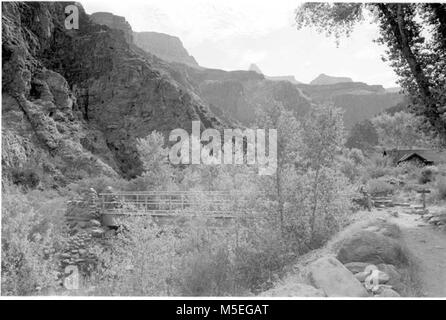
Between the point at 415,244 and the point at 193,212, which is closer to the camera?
the point at 415,244

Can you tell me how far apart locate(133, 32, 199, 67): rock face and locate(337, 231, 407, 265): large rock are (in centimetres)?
10149

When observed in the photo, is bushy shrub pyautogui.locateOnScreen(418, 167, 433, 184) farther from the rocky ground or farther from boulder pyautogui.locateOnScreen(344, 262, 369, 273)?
boulder pyautogui.locateOnScreen(344, 262, 369, 273)

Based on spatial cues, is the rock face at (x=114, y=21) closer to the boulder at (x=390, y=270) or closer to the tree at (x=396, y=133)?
the tree at (x=396, y=133)

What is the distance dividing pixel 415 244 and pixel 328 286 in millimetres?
3630

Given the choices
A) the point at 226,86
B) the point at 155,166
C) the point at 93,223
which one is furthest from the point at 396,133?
the point at 226,86

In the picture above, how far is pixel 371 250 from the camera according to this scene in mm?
6367

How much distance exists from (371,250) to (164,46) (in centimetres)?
11381

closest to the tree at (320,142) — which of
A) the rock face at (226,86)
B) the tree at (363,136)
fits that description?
the tree at (363,136)

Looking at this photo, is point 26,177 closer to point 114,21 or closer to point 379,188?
point 379,188

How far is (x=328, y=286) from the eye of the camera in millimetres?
4797

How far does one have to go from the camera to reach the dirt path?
569cm

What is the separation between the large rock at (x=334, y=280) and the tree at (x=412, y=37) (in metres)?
4.74

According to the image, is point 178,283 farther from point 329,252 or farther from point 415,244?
point 415,244
